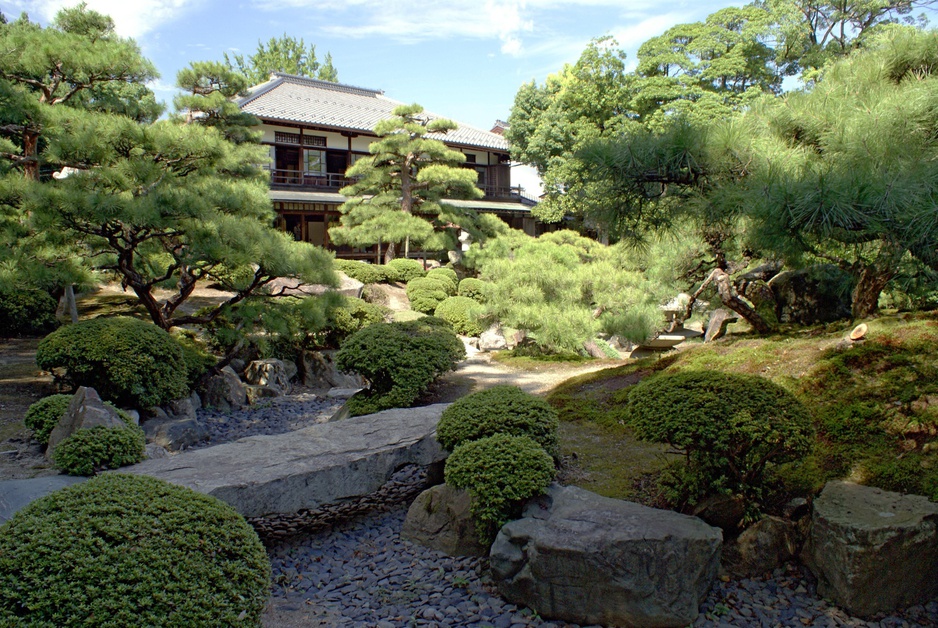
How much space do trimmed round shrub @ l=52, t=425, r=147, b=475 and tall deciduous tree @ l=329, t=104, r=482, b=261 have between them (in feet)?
38.0

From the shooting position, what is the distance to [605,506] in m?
3.77

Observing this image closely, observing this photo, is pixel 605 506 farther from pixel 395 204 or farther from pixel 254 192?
pixel 395 204

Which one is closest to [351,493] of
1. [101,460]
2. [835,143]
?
[101,460]

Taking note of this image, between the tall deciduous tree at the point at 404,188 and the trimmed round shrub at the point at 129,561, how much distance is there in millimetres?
13600

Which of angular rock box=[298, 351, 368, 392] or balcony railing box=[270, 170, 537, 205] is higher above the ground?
balcony railing box=[270, 170, 537, 205]

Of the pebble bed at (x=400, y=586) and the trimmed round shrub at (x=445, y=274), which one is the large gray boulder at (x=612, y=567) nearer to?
the pebble bed at (x=400, y=586)

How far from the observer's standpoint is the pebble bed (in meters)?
3.43

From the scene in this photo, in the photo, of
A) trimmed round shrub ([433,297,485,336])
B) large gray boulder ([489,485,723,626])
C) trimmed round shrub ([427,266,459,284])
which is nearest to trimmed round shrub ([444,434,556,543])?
large gray boulder ([489,485,723,626])

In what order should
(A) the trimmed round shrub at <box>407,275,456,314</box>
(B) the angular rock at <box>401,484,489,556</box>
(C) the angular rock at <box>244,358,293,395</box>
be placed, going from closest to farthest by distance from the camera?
(B) the angular rock at <box>401,484,489,556</box> → (C) the angular rock at <box>244,358,293,395</box> → (A) the trimmed round shrub at <box>407,275,456,314</box>

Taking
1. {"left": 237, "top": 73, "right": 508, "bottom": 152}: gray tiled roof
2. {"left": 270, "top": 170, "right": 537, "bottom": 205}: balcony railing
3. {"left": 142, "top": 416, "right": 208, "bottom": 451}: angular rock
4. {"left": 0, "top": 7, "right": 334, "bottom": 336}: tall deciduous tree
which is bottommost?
{"left": 142, "top": 416, "right": 208, "bottom": 451}: angular rock

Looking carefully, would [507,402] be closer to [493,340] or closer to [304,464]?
[304,464]

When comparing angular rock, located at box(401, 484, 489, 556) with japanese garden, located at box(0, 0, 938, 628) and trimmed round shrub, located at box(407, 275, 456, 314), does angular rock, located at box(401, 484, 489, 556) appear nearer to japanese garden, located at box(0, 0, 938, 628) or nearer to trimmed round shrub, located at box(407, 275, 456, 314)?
japanese garden, located at box(0, 0, 938, 628)

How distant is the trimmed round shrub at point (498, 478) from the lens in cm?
382

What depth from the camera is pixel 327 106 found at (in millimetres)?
21594
